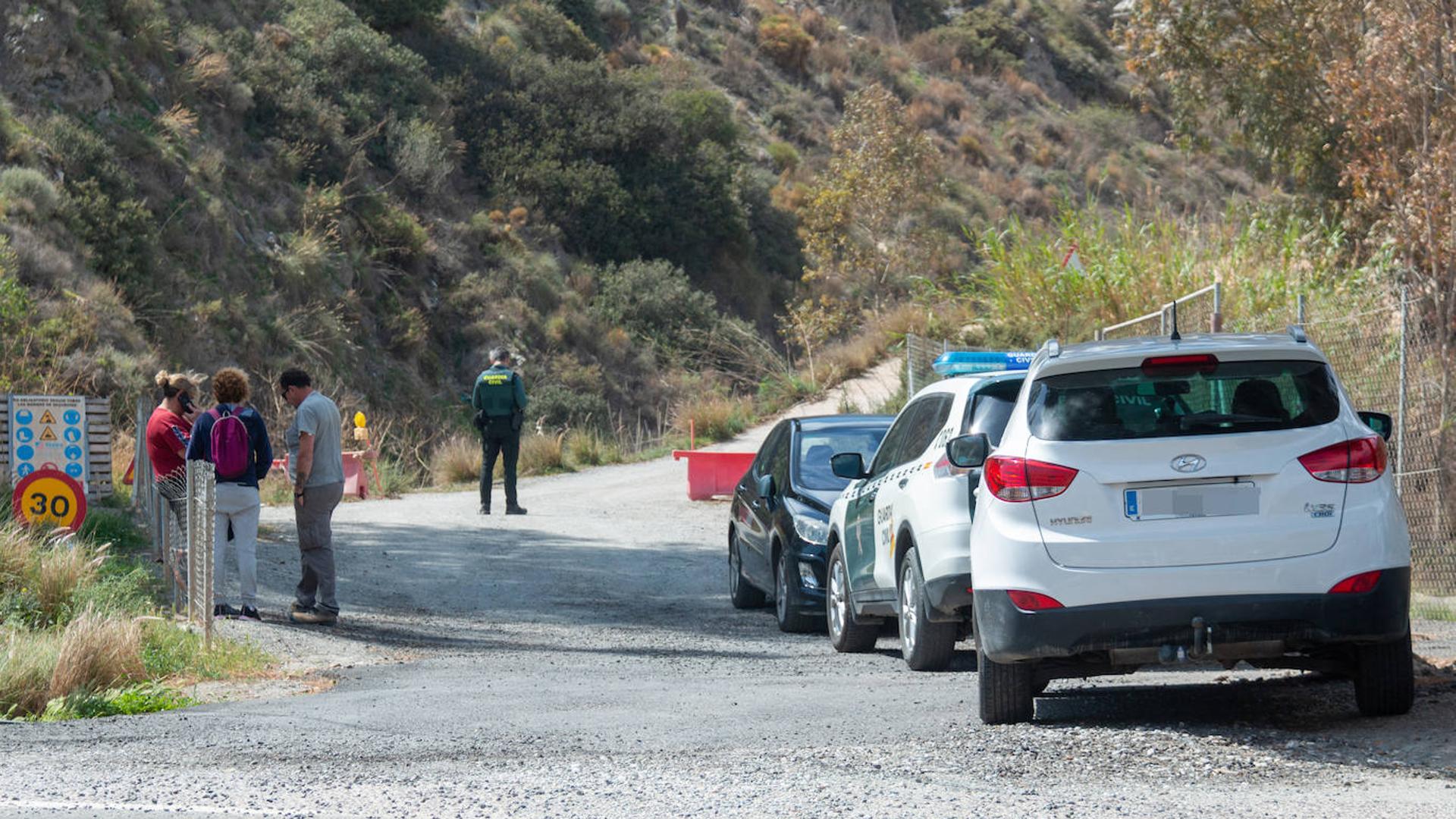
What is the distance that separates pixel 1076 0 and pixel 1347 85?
203 ft

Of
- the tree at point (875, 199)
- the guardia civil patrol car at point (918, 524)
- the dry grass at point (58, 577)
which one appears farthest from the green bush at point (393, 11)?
the guardia civil patrol car at point (918, 524)

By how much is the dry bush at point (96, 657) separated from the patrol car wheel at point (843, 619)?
13.7 feet

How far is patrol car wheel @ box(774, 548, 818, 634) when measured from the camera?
12117 millimetres

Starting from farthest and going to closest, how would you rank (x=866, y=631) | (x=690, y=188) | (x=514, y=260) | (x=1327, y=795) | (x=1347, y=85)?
1. (x=690, y=188)
2. (x=514, y=260)
3. (x=1347, y=85)
4. (x=866, y=631)
5. (x=1327, y=795)

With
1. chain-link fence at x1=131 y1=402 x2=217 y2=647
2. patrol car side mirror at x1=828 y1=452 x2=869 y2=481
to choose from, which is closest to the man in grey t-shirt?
chain-link fence at x1=131 y1=402 x2=217 y2=647

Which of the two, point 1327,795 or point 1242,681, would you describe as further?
point 1242,681

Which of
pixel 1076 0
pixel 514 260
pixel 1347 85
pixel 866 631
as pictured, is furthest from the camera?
pixel 1076 0

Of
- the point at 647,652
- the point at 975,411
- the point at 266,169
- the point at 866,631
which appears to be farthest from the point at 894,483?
the point at 266,169

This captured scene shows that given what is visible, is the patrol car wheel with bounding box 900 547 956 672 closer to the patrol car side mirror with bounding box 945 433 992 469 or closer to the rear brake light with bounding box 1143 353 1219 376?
the patrol car side mirror with bounding box 945 433 992 469

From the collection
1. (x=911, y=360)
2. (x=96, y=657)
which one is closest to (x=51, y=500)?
(x=96, y=657)

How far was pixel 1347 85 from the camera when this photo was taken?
16500 mm

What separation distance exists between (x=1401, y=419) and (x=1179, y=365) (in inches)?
242

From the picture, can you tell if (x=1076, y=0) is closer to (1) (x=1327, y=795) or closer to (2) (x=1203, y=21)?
(2) (x=1203, y=21)

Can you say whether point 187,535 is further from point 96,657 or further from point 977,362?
point 977,362
